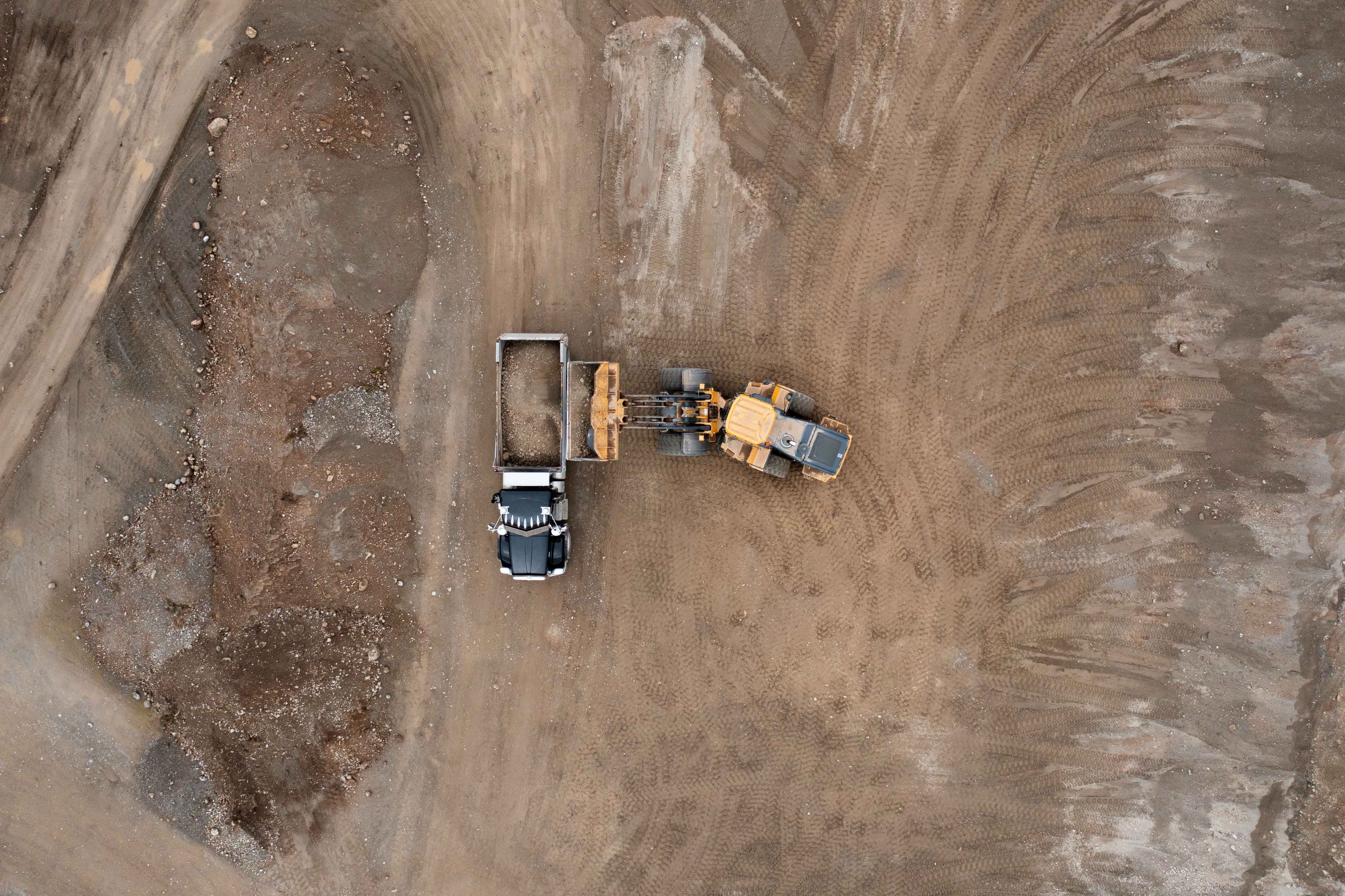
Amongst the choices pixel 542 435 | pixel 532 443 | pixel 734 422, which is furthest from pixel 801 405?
pixel 532 443

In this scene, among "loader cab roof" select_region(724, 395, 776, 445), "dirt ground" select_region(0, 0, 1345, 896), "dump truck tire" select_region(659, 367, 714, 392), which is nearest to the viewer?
"loader cab roof" select_region(724, 395, 776, 445)

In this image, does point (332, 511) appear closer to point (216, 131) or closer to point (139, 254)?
point (139, 254)

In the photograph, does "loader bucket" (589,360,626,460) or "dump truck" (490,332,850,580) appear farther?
"loader bucket" (589,360,626,460)

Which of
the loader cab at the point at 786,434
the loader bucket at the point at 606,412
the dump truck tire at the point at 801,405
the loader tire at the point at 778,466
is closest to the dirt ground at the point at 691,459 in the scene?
the loader tire at the point at 778,466

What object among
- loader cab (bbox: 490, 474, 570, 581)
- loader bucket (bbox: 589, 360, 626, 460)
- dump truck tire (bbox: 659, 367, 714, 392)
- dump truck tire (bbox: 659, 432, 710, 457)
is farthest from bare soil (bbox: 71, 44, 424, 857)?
dump truck tire (bbox: 659, 367, 714, 392)

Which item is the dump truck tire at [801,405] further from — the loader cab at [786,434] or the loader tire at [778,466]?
the loader tire at [778,466]

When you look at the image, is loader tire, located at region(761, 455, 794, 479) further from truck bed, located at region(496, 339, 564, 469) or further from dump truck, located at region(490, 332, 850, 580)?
truck bed, located at region(496, 339, 564, 469)

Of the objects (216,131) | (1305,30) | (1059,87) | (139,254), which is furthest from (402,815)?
(1305,30)
